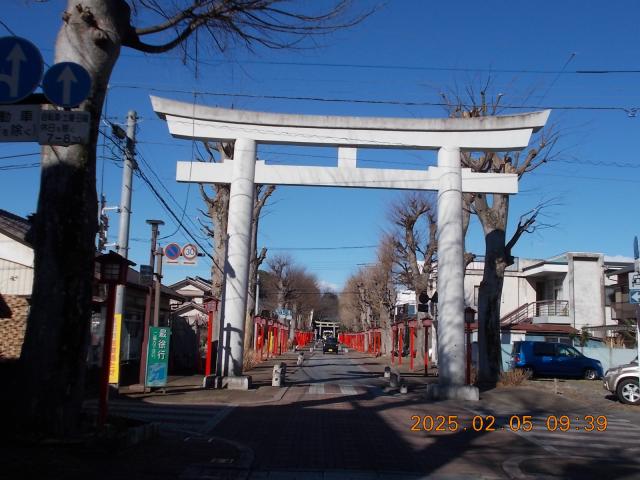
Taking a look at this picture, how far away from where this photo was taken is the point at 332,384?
928 inches

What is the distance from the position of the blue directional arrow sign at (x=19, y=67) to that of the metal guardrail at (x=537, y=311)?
4136 centimetres

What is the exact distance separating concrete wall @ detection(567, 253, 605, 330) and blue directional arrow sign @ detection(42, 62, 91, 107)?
43129mm

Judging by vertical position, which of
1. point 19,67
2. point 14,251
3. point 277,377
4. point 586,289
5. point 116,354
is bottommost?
point 277,377

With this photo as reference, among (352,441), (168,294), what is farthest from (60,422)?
(168,294)

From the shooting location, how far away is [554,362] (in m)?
29.6

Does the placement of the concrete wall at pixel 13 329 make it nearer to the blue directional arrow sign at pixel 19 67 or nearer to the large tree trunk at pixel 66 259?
the large tree trunk at pixel 66 259

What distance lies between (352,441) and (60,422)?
5.01 metres

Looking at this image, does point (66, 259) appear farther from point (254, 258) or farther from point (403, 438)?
point (254, 258)

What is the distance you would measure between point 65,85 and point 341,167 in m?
12.4

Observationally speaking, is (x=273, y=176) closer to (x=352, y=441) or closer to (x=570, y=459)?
(x=352, y=441)

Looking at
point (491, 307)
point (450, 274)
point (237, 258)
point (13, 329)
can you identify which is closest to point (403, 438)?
point (450, 274)

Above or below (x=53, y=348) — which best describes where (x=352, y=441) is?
below

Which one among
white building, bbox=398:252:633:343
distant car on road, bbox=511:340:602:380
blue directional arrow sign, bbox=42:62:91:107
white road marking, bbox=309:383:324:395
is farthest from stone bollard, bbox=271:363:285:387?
white building, bbox=398:252:633:343

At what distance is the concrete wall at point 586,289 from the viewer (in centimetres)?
4512
